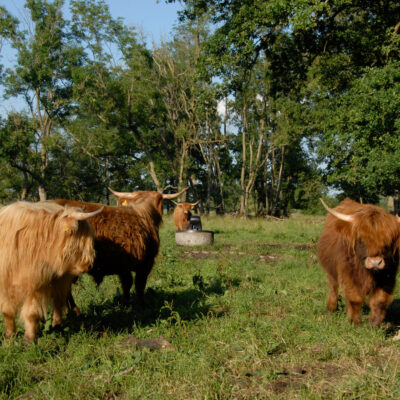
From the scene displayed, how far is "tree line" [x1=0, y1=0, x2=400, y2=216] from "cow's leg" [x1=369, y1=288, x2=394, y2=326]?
6.07m

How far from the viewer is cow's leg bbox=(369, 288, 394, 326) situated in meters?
4.36

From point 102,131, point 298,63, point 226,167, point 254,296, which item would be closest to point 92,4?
point 102,131

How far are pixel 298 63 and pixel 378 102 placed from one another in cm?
369

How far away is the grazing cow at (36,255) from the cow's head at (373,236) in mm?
2714

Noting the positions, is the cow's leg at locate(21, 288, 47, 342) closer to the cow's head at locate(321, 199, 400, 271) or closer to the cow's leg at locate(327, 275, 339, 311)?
the cow's head at locate(321, 199, 400, 271)

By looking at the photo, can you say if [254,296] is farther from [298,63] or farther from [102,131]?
[102,131]

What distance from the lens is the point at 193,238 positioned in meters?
11.7

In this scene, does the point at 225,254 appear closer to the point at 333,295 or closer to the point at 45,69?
the point at 333,295

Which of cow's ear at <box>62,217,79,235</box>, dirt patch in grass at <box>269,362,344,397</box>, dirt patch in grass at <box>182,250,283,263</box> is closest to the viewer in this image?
dirt patch in grass at <box>269,362,344,397</box>

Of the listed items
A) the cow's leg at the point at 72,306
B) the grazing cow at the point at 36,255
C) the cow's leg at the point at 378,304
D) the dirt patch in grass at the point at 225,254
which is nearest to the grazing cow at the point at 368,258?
the cow's leg at the point at 378,304

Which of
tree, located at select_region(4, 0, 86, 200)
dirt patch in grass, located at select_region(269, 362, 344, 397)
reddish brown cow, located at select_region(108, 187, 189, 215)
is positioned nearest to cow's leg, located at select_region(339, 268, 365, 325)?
dirt patch in grass, located at select_region(269, 362, 344, 397)

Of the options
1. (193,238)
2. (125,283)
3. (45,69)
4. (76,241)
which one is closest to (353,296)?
(125,283)

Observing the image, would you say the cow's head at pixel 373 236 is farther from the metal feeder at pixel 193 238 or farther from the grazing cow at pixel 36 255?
the metal feeder at pixel 193 238

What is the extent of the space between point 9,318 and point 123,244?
1536mm
